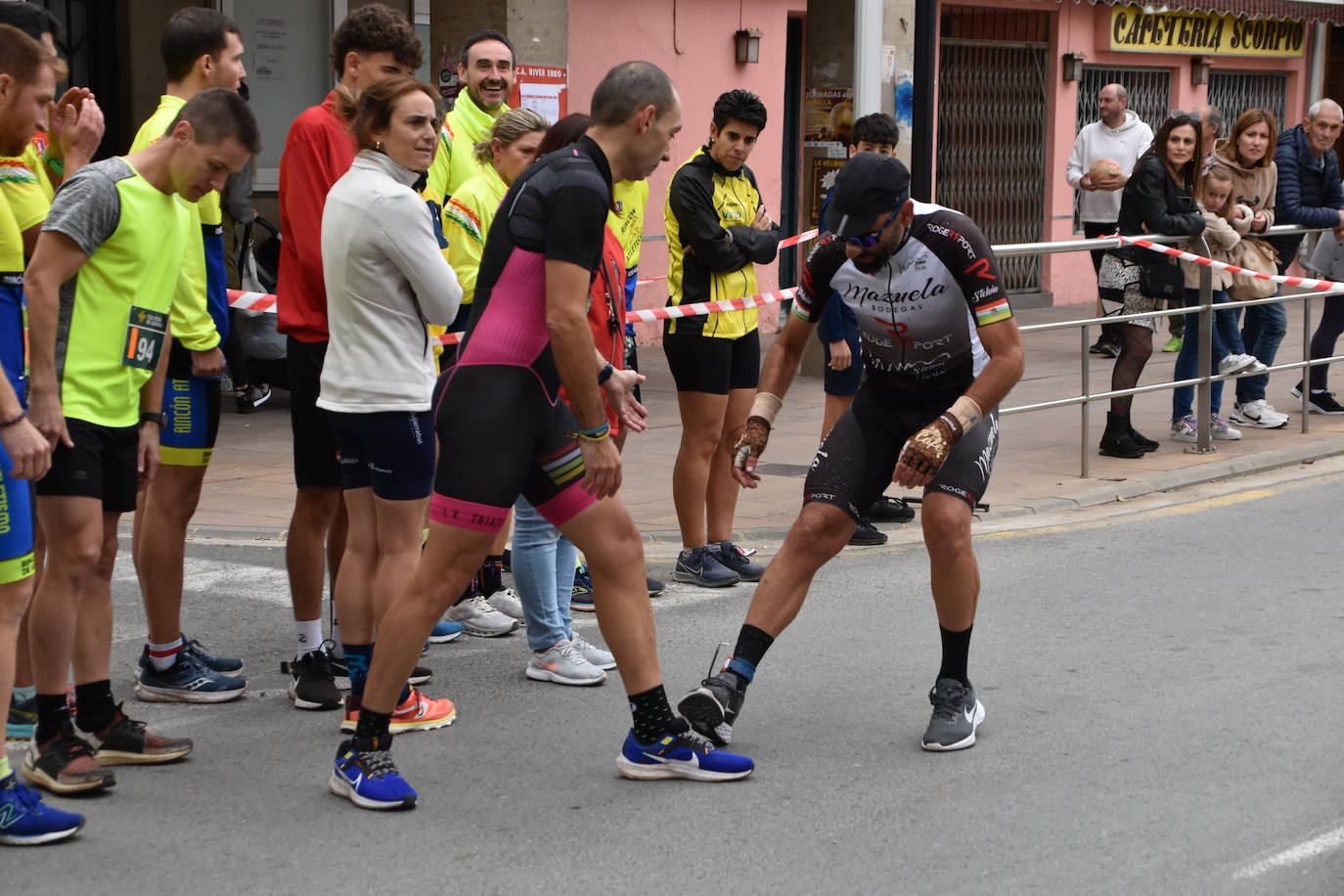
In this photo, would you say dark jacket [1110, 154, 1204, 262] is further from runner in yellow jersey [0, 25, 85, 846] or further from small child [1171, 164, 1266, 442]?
runner in yellow jersey [0, 25, 85, 846]

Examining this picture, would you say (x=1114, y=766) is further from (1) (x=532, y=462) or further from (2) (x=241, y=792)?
(2) (x=241, y=792)

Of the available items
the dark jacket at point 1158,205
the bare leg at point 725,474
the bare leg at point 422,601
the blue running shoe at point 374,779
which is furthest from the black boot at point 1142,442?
the blue running shoe at point 374,779

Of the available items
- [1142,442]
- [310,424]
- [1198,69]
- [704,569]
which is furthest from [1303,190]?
[1198,69]

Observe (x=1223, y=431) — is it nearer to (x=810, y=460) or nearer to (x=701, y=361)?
(x=810, y=460)

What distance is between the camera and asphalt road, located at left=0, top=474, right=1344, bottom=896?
432cm

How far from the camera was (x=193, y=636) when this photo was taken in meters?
6.62

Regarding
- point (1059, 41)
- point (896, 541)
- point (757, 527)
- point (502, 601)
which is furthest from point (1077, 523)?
point (1059, 41)

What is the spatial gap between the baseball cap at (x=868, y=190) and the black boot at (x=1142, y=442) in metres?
5.77

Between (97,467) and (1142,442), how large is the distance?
7.21 m

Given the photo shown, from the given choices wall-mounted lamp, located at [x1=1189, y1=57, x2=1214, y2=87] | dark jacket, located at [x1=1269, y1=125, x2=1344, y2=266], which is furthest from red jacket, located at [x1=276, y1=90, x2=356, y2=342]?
wall-mounted lamp, located at [x1=1189, y1=57, x2=1214, y2=87]

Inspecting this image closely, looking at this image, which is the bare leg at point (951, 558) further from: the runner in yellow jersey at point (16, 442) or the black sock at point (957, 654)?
the runner in yellow jersey at point (16, 442)

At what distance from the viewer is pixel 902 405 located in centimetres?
549

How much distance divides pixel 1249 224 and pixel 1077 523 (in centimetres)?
329

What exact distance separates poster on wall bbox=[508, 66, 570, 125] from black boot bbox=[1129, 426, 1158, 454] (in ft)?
16.5
